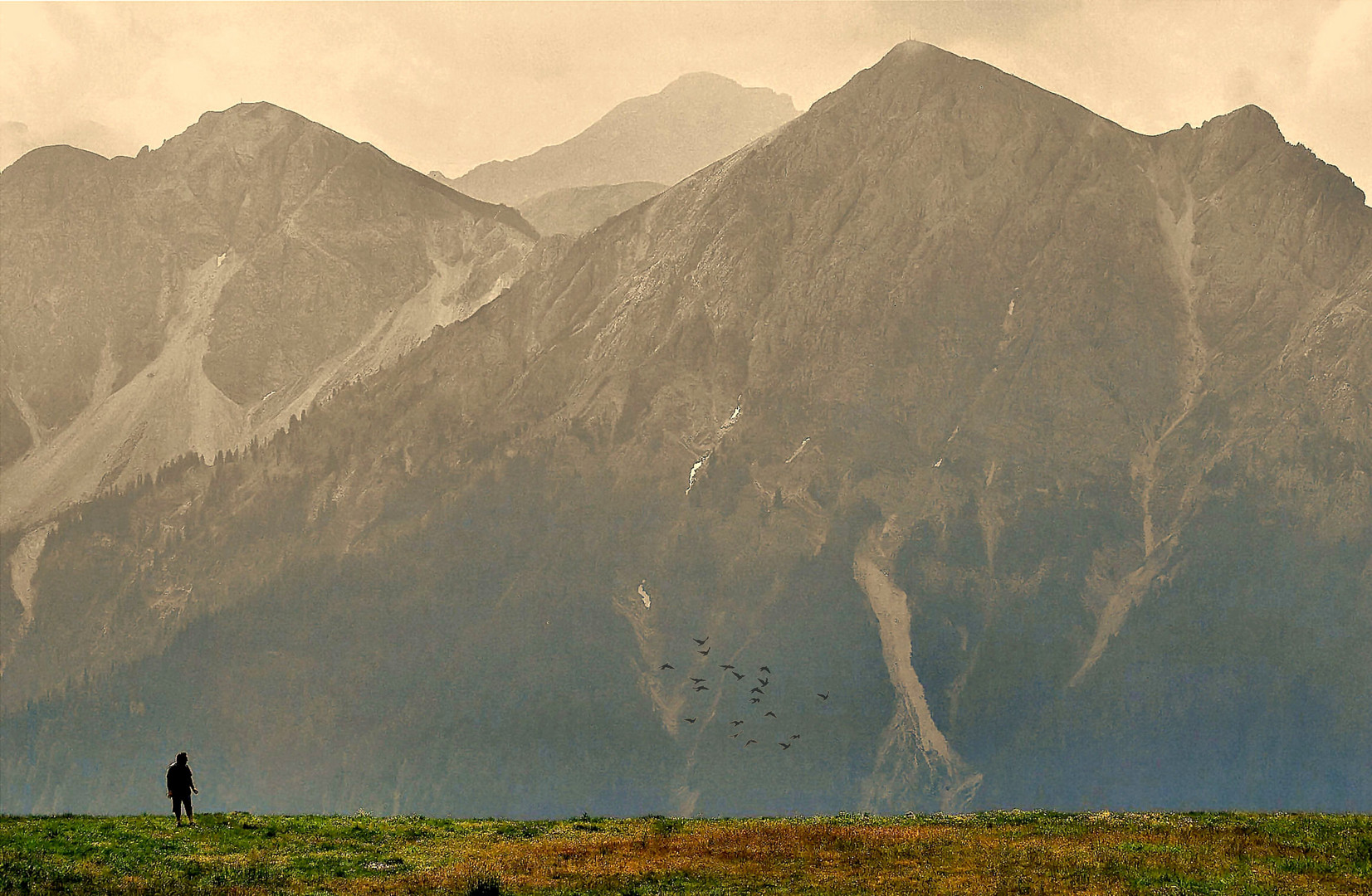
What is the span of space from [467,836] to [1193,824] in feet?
90.5

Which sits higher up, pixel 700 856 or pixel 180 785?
pixel 180 785

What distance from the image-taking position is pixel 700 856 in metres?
52.5

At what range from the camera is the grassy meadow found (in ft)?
151

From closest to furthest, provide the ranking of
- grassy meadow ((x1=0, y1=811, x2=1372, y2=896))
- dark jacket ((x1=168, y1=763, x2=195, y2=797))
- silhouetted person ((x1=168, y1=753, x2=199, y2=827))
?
grassy meadow ((x1=0, y1=811, x2=1372, y2=896)), silhouetted person ((x1=168, y1=753, x2=199, y2=827)), dark jacket ((x1=168, y1=763, x2=195, y2=797))

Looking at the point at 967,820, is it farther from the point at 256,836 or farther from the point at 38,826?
the point at 38,826

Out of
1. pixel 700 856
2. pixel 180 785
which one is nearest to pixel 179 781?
pixel 180 785

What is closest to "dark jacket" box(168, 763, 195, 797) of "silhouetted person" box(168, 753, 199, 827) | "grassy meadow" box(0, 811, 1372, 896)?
"silhouetted person" box(168, 753, 199, 827)

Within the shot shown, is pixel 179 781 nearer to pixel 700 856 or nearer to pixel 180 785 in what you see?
pixel 180 785

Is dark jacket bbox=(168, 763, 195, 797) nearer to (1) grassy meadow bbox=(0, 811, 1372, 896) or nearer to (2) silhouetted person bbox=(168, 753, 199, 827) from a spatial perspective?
(2) silhouetted person bbox=(168, 753, 199, 827)

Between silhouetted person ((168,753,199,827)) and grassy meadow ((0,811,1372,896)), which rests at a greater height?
silhouetted person ((168,753,199,827))

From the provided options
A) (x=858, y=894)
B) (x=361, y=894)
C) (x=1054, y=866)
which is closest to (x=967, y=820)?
(x=1054, y=866)

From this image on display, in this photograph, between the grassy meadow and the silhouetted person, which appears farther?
the silhouetted person

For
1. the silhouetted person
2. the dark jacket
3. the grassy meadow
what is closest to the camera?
the grassy meadow

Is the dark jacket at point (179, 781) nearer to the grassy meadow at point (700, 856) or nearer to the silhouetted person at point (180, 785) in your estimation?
the silhouetted person at point (180, 785)
